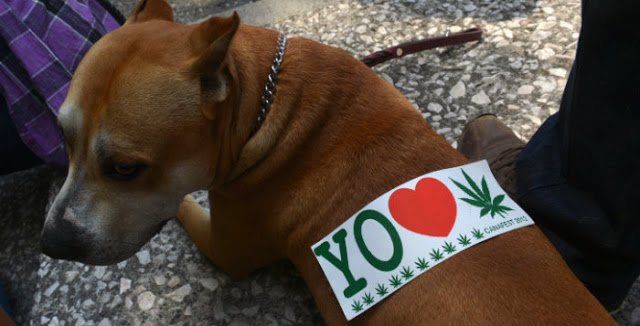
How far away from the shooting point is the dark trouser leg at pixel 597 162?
1.69m

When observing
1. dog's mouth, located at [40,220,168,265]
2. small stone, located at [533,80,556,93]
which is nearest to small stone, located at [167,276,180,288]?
dog's mouth, located at [40,220,168,265]

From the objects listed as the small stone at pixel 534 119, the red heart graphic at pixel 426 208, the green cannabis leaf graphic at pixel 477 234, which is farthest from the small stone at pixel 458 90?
the green cannabis leaf graphic at pixel 477 234

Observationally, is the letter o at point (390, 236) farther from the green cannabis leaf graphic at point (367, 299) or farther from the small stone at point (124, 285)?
the small stone at point (124, 285)

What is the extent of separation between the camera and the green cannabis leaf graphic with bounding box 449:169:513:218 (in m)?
1.82

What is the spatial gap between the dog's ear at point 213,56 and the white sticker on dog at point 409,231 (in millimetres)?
648

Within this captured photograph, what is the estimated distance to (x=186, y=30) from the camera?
1.89 metres

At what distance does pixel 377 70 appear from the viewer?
356 centimetres

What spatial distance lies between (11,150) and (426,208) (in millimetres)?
2440

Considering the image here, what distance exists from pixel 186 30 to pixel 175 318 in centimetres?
140

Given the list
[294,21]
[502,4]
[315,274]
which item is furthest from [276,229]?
[502,4]

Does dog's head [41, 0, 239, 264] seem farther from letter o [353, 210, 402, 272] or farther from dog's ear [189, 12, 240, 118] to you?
letter o [353, 210, 402, 272]

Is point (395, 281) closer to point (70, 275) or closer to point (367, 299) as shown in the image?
point (367, 299)

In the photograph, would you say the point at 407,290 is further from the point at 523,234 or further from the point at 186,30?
the point at 186,30

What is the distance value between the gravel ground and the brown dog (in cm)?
49
